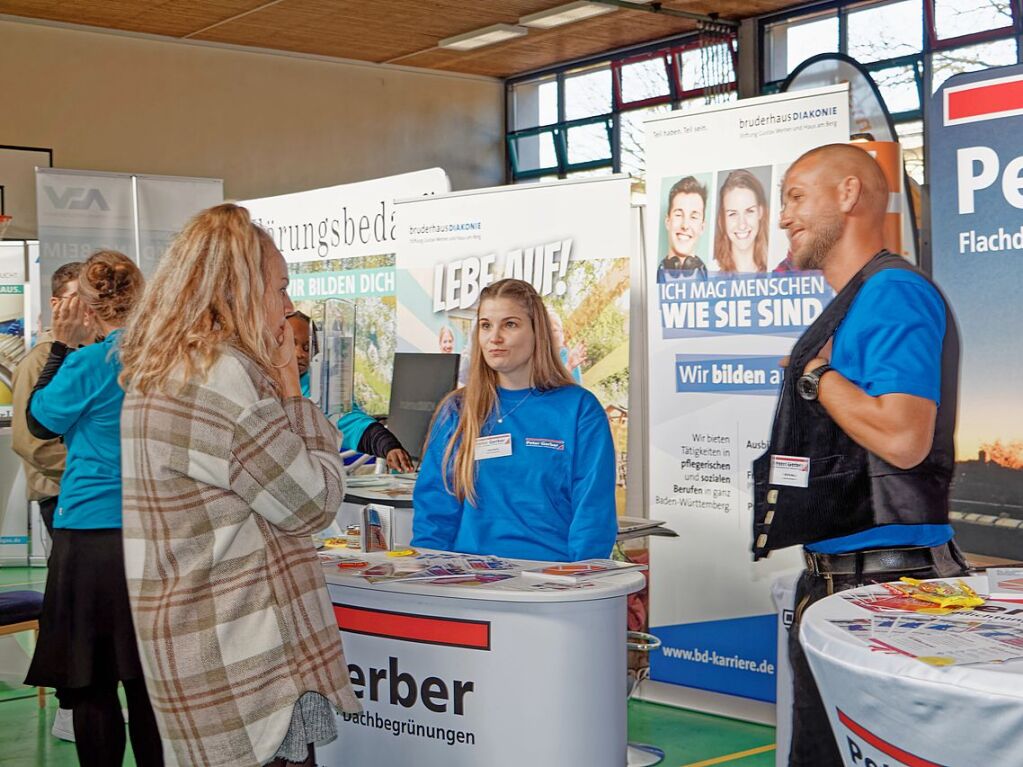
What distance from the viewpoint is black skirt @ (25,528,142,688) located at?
2.96 metres

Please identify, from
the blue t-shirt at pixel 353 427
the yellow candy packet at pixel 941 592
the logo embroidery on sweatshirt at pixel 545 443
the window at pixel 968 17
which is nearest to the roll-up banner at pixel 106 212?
the blue t-shirt at pixel 353 427

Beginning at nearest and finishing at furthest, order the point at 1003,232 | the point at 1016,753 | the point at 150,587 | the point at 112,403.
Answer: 1. the point at 1016,753
2. the point at 150,587
3. the point at 112,403
4. the point at 1003,232

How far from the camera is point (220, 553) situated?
200cm

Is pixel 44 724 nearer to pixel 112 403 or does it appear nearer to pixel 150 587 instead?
pixel 112 403

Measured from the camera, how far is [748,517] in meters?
4.50

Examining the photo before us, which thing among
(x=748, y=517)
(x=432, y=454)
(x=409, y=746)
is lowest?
(x=409, y=746)

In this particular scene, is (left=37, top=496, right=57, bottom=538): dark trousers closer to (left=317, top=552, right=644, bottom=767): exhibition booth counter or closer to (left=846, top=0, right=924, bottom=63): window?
(left=317, top=552, right=644, bottom=767): exhibition booth counter

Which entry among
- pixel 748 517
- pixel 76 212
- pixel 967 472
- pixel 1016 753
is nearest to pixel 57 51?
pixel 76 212

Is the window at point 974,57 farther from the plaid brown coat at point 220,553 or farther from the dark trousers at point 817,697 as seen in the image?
the plaid brown coat at point 220,553

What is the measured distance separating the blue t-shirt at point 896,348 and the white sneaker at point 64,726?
117 inches

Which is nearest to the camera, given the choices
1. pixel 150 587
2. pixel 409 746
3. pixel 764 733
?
pixel 150 587

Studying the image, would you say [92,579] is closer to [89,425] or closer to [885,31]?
[89,425]

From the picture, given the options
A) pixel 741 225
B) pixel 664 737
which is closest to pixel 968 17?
pixel 741 225

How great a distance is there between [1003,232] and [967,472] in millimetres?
725
